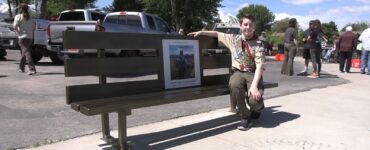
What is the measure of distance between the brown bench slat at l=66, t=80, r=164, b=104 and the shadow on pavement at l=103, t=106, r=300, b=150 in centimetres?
54

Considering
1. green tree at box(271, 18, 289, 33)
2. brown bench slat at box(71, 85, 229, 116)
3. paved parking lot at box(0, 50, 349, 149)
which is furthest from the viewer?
green tree at box(271, 18, 289, 33)

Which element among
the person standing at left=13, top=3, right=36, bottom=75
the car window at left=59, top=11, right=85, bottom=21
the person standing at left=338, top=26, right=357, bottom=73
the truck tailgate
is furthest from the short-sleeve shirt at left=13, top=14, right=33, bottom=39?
the person standing at left=338, top=26, right=357, bottom=73

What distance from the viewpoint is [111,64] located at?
4.88 m

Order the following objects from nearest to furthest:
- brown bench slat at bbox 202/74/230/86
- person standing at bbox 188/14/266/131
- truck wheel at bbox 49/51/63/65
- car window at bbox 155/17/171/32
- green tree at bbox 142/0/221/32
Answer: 1. person standing at bbox 188/14/266/131
2. brown bench slat at bbox 202/74/230/86
3. truck wheel at bbox 49/51/63/65
4. car window at bbox 155/17/171/32
5. green tree at bbox 142/0/221/32

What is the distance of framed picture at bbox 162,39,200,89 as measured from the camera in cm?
553

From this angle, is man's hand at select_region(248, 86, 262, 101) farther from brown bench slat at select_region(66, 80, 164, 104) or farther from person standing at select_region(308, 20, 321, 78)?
person standing at select_region(308, 20, 321, 78)

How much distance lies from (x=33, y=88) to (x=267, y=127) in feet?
16.0

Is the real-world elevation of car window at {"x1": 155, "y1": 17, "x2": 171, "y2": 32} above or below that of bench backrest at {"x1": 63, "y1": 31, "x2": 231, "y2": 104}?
above

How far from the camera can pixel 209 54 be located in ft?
21.2

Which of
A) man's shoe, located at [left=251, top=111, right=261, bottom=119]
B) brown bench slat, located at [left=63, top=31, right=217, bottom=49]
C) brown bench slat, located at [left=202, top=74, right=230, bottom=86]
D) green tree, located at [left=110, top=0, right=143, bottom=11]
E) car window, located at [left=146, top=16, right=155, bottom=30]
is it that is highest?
green tree, located at [left=110, top=0, right=143, bottom=11]

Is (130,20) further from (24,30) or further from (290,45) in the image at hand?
(290,45)

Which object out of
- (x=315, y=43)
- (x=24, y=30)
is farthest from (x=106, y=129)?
(x=315, y=43)

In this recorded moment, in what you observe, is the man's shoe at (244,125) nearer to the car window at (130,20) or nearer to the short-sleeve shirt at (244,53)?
the short-sleeve shirt at (244,53)

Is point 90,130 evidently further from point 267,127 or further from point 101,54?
point 267,127
